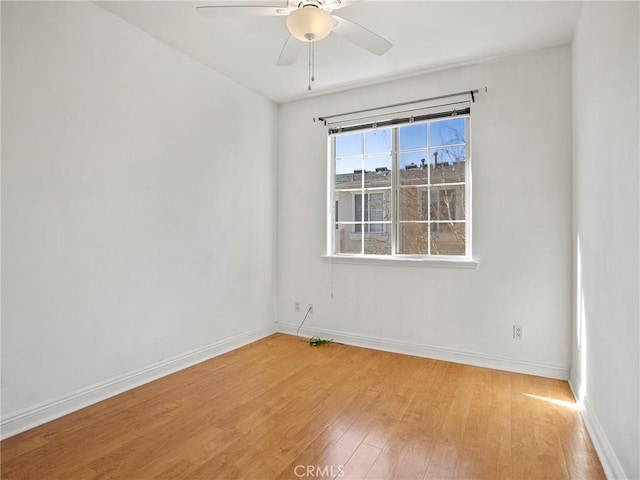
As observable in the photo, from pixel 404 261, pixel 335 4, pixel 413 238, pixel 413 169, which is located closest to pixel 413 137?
pixel 413 169

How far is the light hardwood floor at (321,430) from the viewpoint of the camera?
1745 millimetres

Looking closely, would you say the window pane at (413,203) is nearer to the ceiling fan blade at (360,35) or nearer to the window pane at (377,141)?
the window pane at (377,141)

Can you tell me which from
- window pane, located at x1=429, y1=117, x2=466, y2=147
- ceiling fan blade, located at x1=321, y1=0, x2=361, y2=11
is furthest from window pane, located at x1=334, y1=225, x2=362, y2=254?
ceiling fan blade, located at x1=321, y1=0, x2=361, y2=11

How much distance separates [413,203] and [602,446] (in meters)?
2.28

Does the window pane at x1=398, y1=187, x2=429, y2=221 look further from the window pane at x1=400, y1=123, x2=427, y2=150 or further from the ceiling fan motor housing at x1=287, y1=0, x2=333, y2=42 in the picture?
the ceiling fan motor housing at x1=287, y1=0, x2=333, y2=42

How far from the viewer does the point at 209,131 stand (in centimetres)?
332

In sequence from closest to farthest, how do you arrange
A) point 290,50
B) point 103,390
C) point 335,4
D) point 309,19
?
1. point 309,19
2. point 335,4
3. point 290,50
4. point 103,390

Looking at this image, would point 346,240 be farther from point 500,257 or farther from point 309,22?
point 309,22

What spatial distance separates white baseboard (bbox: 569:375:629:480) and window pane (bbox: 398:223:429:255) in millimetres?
1694

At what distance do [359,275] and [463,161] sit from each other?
1485mm

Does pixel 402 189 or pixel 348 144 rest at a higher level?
pixel 348 144

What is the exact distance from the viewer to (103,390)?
97.3 inches

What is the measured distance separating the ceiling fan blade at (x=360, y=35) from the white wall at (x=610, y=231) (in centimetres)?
113

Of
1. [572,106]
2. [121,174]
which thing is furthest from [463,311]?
[121,174]
